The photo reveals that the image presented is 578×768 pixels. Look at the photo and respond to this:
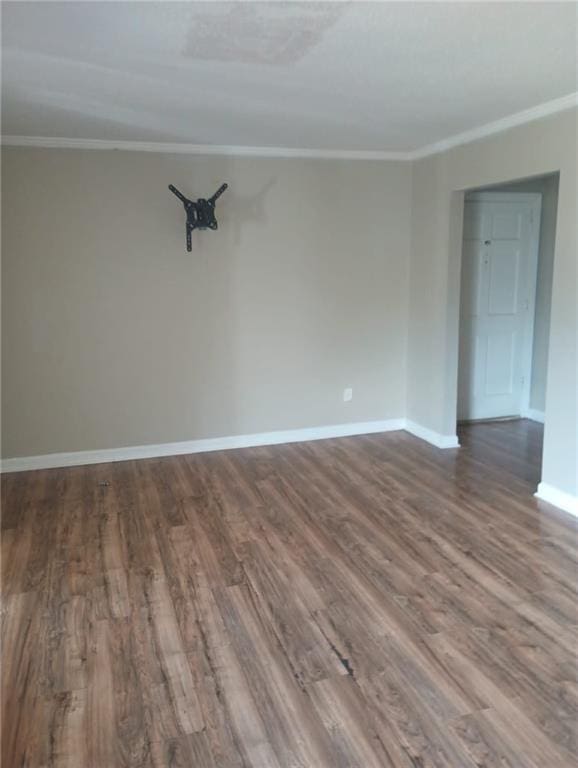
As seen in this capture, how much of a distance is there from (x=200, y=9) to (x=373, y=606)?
2.51 meters

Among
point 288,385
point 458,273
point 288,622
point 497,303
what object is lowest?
point 288,622

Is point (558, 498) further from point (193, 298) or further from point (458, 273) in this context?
point (193, 298)

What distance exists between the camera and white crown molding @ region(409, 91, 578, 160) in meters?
3.44

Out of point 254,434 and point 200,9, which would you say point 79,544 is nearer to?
point 254,434

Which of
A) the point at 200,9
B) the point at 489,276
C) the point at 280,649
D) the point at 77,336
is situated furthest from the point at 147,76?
the point at 489,276

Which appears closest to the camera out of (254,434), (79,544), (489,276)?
(79,544)

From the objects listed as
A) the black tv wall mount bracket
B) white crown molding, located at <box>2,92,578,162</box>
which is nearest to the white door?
white crown molding, located at <box>2,92,578,162</box>

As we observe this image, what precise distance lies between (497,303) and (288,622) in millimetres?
4094

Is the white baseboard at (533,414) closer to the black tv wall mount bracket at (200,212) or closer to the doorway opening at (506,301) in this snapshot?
the doorway opening at (506,301)

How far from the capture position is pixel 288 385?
16.9ft

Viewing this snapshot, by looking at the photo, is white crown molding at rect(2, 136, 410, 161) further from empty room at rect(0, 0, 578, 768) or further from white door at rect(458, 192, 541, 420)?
white door at rect(458, 192, 541, 420)

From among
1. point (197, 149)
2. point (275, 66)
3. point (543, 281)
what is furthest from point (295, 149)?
point (543, 281)

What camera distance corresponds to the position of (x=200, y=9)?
7.20ft

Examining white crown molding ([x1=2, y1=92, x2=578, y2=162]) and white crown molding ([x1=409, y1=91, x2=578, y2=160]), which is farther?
white crown molding ([x1=2, y1=92, x2=578, y2=162])
